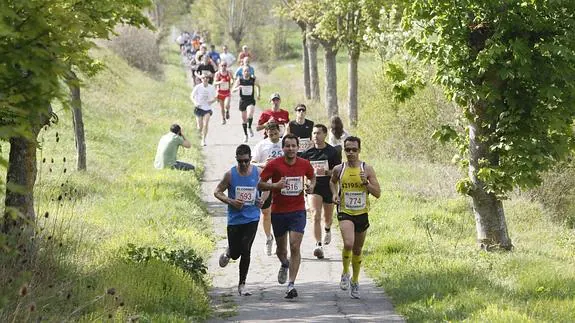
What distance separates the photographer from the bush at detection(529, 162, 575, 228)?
72.1ft

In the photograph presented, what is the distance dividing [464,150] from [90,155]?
11.4 meters

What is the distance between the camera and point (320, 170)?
14.0 metres

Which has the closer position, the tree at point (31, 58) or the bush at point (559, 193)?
the tree at point (31, 58)

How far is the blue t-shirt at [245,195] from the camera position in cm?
1157

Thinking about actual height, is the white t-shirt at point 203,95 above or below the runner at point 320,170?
above

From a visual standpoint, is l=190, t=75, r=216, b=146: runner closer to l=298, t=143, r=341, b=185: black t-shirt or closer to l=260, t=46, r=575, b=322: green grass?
l=260, t=46, r=575, b=322: green grass

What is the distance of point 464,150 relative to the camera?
47.8 ft

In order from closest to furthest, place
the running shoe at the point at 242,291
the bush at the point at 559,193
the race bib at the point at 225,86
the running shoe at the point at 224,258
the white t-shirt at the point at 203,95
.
A: the running shoe at the point at 242,291 → the running shoe at the point at 224,258 → the bush at the point at 559,193 → the white t-shirt at the point at 203,95 → the race bib at the point at 225,86

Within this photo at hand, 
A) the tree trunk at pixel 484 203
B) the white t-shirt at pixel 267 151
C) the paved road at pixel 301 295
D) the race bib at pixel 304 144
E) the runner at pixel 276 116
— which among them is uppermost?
the runner at pixel 276 116

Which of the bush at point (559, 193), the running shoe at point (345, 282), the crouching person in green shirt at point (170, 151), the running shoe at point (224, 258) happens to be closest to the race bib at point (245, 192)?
the running shoe at point (224, 258)

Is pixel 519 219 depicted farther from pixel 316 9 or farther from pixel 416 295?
pixel 316 9

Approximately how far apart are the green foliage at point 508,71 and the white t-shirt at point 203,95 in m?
12.9

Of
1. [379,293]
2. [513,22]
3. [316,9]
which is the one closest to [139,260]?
[379,293]

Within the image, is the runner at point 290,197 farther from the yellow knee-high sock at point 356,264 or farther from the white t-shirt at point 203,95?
the white t-shirt at point 203,95
